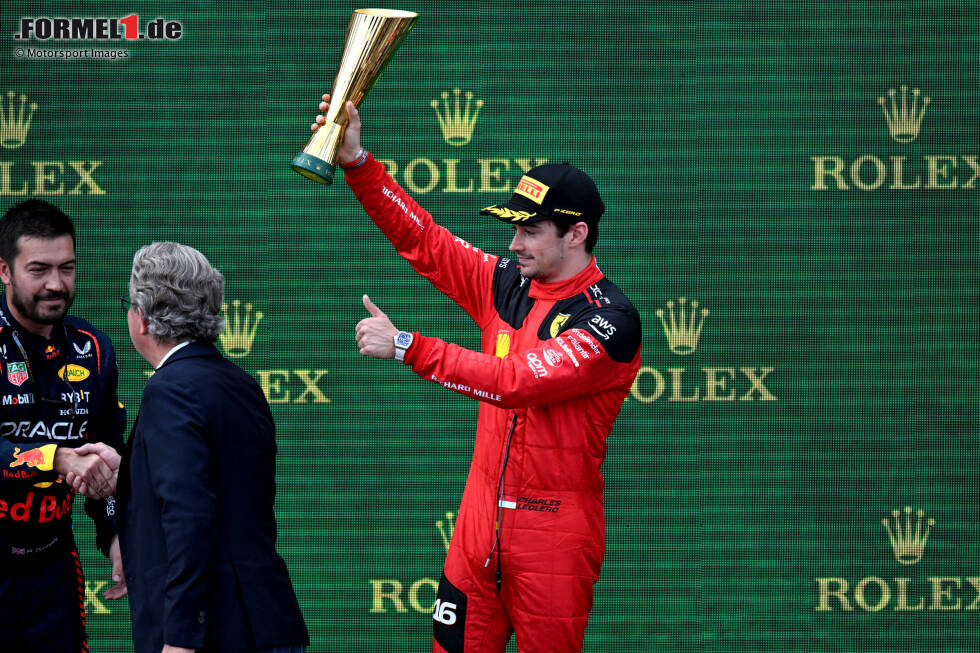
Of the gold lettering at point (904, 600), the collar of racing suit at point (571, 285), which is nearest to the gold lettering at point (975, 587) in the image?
the gold lettering at point (904, 600)

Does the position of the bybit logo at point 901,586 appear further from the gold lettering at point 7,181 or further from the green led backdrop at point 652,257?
the gold lettering at point 7,181

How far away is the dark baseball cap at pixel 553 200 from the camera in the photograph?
357cm

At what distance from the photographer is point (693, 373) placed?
493 cm

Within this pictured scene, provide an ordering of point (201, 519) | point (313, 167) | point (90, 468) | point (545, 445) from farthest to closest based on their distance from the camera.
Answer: point (545, 445) < point (313, 167) < point (90, 468) < point (201, 519)

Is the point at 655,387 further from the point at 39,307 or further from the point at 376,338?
the point at 39,307

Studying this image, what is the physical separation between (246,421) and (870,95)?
3245 mm

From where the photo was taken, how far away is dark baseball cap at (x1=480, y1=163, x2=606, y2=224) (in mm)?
3570

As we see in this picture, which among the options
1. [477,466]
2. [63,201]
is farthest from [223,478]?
[63,201]

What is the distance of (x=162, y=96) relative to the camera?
16.1 feet

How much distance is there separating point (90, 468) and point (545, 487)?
4.44ft

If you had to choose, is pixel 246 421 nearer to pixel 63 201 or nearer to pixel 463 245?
pixel 463 245

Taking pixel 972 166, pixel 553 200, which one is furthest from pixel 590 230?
pixel 972 166

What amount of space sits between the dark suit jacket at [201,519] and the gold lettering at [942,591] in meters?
3.11

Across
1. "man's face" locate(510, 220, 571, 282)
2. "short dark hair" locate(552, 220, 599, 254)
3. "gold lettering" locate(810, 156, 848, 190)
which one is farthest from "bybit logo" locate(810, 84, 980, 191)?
"man's face" locate(510, 220, 571, 282)
